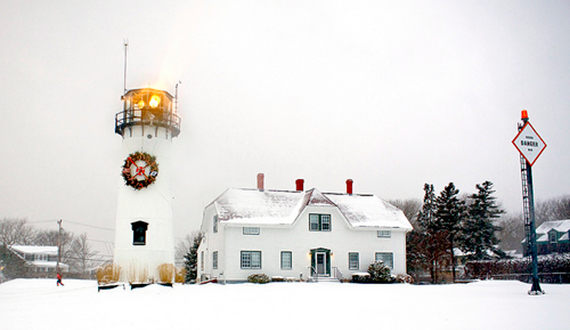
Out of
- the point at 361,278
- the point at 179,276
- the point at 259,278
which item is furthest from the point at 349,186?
the point at 179,276

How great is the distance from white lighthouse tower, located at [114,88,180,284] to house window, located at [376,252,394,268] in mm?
14305

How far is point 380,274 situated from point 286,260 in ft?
19.3

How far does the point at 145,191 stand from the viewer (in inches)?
1093

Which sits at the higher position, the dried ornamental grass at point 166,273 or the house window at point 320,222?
the house window at point 320,222

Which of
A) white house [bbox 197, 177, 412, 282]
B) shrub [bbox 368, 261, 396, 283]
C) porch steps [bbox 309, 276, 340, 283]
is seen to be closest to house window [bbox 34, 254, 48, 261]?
white house [bbox 197, 177, 412, 282]

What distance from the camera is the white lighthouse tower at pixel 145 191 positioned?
27.1 metres

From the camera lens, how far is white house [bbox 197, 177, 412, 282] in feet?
107

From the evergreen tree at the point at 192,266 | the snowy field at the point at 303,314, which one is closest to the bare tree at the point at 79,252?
the evergreen tree at the point at 192,266

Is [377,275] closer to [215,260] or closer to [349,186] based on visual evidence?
[349,186]

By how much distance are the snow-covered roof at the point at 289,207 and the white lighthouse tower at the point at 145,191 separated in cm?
519

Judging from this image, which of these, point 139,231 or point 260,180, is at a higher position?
point 260,180

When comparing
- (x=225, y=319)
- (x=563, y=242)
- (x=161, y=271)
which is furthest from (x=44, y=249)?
(x=225, y=319)

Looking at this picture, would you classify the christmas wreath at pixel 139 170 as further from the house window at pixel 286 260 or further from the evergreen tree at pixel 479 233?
the evergreen tree at pixel 479 233

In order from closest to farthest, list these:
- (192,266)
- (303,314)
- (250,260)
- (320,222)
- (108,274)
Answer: (303,314)
(108,274)
(250,260)
(320,222)
(192,266)
